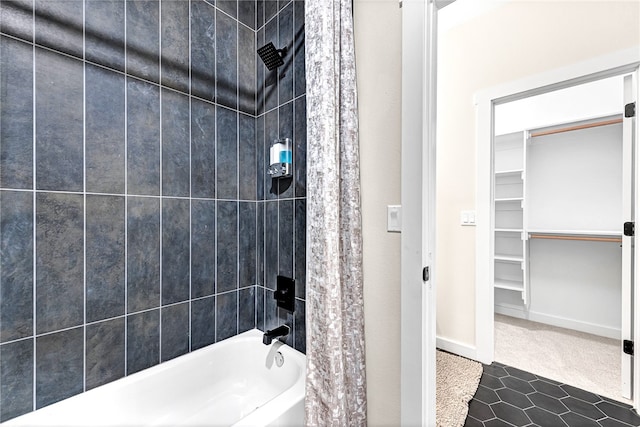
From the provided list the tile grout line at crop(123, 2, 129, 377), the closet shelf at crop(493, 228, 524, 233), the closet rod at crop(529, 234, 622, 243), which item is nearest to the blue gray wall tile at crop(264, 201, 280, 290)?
the tile grout line at crop(123, 2, 129, 377)

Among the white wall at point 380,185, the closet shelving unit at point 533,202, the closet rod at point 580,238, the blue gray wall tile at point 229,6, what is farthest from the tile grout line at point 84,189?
the closet rod at point 580,238

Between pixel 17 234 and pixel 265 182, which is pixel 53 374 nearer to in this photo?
pixel 17 234

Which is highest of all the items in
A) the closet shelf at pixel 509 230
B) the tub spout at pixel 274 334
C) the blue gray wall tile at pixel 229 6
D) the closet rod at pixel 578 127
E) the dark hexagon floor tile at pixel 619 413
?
the blue gray wall tile at pixel 229 6

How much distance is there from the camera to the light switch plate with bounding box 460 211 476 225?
222cm

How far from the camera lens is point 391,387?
1106 mm

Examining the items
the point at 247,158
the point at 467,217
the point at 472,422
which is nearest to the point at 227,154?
the point at 247,158

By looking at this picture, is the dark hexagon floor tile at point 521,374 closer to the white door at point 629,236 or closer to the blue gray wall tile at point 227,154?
the white door at point 629,236

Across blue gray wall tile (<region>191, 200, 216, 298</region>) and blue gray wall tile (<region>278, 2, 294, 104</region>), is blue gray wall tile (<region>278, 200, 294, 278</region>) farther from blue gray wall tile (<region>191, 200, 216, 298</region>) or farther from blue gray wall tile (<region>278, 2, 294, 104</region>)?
blue gray wall tile (<region>278, 2, 294, 104</region>)

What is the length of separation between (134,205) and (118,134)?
1.09 feet

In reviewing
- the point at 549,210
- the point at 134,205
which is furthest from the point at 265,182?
the point at 549,210

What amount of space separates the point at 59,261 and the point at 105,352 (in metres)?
0.45

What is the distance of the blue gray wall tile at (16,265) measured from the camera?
99 cm

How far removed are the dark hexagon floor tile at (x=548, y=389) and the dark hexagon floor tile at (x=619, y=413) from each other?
0.17 metres

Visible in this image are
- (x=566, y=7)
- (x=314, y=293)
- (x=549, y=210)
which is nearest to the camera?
(x=314, y=293)
